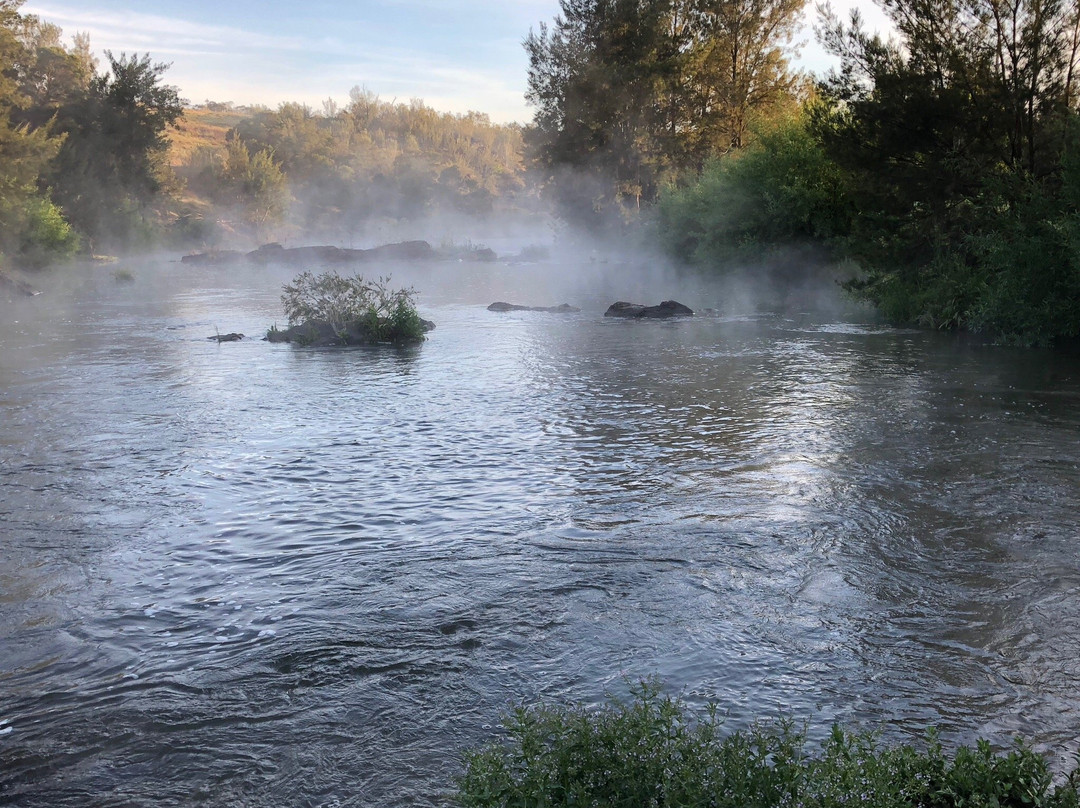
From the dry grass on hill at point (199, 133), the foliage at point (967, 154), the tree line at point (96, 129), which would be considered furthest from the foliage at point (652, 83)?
the dry grass on hill at point (199, 133)

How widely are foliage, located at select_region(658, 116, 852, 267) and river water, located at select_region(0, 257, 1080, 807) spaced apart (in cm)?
1351

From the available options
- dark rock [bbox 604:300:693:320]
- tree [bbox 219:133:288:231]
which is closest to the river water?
dark rock [bbox 604:300:693:320]

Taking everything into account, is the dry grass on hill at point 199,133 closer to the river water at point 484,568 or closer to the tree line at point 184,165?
the tree line at point 184,165

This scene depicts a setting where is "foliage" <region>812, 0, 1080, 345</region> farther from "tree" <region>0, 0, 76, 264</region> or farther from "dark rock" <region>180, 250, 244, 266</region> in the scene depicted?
"dark rock" <region>180, 250, 244, 266</region>

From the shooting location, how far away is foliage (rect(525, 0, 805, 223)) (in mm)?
43844

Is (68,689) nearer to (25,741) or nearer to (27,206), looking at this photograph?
(25,741)

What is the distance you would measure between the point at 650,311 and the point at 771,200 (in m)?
6.00

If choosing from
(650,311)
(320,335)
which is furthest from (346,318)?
(650,311)

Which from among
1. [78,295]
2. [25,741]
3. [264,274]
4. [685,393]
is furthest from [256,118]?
[25,741]

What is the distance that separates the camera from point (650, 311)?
25.5 m

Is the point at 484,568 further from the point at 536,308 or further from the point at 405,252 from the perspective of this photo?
the point at 405,252

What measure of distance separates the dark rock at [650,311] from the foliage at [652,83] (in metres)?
18.3

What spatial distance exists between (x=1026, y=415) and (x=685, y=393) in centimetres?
469

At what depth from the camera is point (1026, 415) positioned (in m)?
12.0
